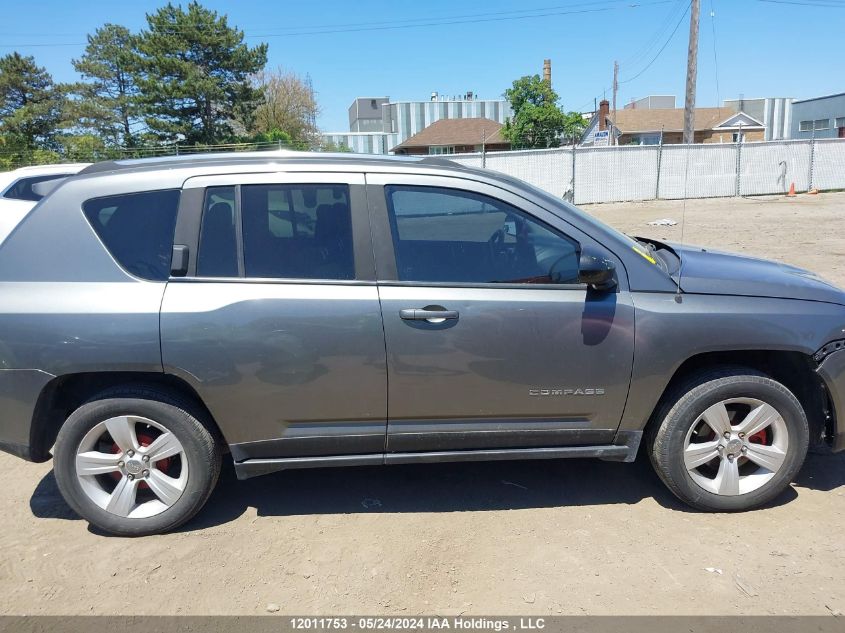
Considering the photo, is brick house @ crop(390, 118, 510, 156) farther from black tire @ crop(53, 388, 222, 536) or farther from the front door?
black tire @ crop(53, 388, 222, 536)

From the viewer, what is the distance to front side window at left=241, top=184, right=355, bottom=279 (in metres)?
3.20

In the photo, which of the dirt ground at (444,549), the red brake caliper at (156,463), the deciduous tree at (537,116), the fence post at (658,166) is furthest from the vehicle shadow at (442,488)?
the deciduous tree at (537,116)

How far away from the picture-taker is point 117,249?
3.20 m

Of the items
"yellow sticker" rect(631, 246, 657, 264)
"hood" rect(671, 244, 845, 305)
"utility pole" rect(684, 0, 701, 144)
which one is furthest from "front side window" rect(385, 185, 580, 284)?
"utility pole" rect(684, 0, 701, 144)

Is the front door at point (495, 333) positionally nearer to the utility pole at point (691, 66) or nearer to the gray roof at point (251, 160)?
the gray roof at point (251, 160)

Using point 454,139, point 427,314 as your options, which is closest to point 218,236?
point 427,314

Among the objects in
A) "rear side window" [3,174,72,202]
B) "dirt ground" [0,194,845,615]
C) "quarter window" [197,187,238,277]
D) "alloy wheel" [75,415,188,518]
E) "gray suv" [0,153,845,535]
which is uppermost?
"rear side window" [3,174,72,202]

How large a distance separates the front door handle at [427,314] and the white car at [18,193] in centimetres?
553

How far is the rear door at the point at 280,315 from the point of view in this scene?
3080 mm

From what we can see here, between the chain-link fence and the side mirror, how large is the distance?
20565mm

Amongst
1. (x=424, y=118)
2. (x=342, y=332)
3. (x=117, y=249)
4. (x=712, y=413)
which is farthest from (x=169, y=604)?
(x=424, y=118)

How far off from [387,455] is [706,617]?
161cm

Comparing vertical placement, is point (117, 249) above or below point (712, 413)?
above

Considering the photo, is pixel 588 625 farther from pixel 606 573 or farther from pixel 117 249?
pixel 117 249
